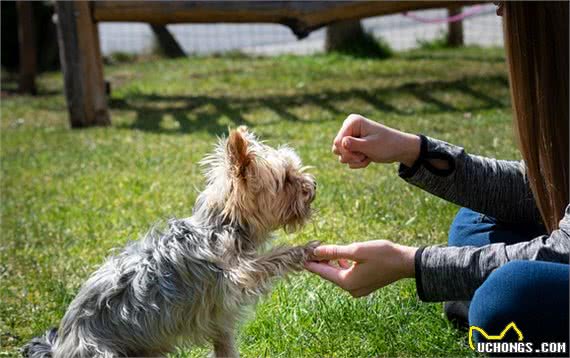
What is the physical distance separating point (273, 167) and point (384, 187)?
297 cm

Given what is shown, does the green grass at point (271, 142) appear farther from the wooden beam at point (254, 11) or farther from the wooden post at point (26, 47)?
the wooden beam at point (254, 11)

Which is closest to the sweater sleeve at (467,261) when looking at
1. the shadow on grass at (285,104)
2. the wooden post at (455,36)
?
the shadow on grass at (285,104)

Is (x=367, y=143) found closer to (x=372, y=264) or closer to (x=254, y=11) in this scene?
(x=372, y=264)

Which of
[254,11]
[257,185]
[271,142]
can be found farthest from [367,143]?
[254,11]

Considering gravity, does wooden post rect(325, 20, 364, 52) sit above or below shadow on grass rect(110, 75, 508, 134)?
above

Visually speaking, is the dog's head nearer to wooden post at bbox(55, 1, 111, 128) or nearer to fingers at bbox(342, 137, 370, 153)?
fingers at bbox(342, 137, 370, 153)

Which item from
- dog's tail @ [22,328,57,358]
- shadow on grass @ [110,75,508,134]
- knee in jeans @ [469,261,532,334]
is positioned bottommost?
shadow on grass @ [110,75,508,134]

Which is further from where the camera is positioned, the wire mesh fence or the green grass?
the wire mesh fence

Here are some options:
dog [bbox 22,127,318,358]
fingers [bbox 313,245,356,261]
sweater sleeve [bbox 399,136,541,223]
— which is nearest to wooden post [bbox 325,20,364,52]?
sweater sleeve [bbox 399,136,541,223]

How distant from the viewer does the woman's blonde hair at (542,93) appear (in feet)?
10.4

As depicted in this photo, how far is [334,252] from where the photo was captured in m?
3.24

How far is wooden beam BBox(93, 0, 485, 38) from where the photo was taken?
9969 mm

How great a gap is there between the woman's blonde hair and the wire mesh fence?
475 inches

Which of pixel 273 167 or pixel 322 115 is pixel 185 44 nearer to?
pixel 322 115
